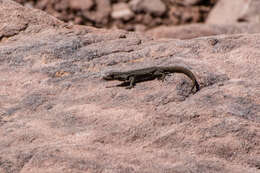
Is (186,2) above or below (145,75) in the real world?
above

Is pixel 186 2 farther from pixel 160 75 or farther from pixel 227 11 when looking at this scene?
pixel 160 75

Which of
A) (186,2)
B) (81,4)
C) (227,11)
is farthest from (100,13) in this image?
(227,11)

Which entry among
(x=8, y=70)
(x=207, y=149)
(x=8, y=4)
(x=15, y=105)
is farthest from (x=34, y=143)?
(x=8, y=4)

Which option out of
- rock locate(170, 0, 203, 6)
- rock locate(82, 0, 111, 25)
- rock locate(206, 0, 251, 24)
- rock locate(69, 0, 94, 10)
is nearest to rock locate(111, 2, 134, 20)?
rock locate(82, 0, 111, 25)

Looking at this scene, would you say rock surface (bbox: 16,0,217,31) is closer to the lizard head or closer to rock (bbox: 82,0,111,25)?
rock (bbox: 82,0,111,25)

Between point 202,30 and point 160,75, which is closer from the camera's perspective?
point 160,75

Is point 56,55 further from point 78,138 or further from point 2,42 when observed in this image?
point 78,138
